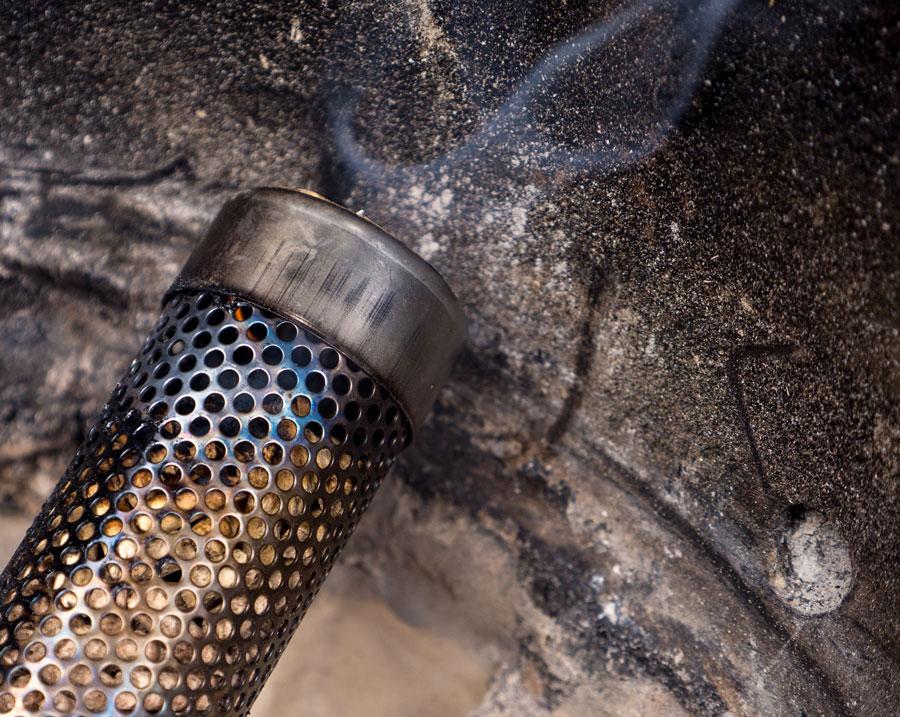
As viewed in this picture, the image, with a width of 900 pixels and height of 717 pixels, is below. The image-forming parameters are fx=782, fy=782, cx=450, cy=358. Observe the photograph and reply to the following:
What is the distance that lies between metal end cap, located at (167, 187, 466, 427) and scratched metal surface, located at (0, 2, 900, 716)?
0.83ft

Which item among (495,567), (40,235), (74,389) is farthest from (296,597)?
(40,235)

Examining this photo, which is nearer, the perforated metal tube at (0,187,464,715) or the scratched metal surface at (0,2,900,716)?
the perforated metal tube at (0,187,464,715)

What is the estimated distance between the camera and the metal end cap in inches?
28.5

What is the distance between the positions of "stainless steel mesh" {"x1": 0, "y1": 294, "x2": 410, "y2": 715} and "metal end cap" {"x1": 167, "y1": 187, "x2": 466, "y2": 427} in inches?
0.8

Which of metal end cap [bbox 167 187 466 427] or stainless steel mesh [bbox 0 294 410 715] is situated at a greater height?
metal end cap [bbox 167 187 466 427]

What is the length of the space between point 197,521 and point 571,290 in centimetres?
51

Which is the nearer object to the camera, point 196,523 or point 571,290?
point 196,523

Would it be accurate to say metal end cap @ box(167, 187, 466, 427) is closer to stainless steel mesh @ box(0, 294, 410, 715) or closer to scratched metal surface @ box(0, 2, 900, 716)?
stainless steel mesh @ box(0, 294, 410, 715)

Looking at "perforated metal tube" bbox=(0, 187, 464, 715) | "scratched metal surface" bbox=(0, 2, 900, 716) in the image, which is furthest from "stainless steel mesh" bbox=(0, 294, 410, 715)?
"scratched metal surface" bbox=(0, 2, 900, 716)

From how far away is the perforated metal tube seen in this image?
25.5 inches

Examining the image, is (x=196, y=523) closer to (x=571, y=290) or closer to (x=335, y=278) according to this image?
(x=335, y=278)

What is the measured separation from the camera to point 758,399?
0.84 metres

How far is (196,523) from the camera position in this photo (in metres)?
0.68

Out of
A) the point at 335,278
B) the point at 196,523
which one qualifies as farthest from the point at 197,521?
the point at 335,278
